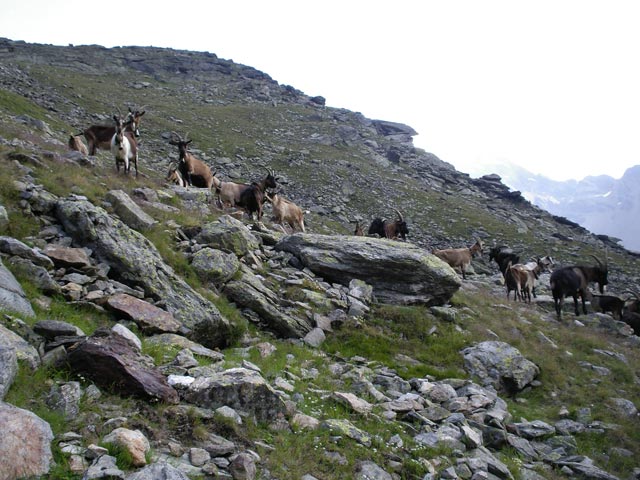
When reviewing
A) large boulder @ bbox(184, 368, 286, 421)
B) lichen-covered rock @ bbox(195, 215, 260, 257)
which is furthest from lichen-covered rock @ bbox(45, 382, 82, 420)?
lichen-covered rock @ bbox(195, 215, 260, 257)

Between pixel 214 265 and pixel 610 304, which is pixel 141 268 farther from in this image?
pixel 610 304

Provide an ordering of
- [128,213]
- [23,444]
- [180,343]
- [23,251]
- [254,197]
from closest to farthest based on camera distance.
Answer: [23,444], [180,343], [23,251], [128,213], [254,197]

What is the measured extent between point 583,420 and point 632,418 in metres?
1.57

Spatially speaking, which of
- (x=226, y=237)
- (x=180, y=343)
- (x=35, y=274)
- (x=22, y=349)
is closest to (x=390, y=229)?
(x=226, y=237)

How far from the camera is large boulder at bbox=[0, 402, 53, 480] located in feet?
12.5

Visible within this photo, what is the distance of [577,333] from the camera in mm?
16141

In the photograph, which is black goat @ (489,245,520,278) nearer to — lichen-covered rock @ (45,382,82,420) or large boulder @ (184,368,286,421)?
large boulder @ (184,368,286,421)

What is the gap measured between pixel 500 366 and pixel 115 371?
9060mm

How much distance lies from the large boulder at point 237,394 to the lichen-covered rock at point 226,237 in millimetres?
6164

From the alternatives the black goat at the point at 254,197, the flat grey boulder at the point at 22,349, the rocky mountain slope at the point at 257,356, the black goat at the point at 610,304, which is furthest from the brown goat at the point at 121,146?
the black goat at the point at 610,304

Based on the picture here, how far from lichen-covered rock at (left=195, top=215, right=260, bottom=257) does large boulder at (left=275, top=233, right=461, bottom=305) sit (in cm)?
203

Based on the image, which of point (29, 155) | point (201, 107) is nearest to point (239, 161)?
point (201, 107)

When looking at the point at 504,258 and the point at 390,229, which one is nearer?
the point at 390,229

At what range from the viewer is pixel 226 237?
12.5 meters
